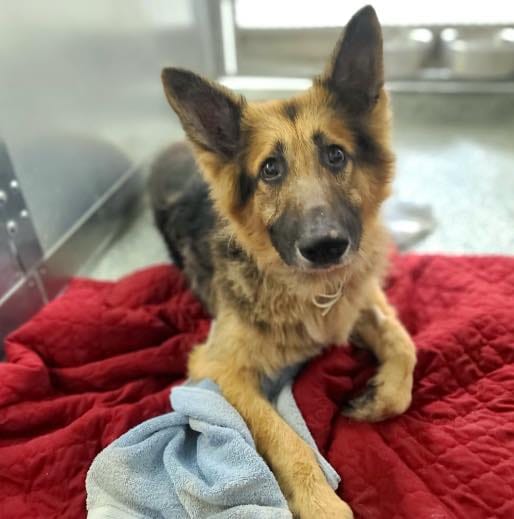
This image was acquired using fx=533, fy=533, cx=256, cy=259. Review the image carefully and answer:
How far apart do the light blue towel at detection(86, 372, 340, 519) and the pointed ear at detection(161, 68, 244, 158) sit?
3.15ft

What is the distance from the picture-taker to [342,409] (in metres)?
2.13

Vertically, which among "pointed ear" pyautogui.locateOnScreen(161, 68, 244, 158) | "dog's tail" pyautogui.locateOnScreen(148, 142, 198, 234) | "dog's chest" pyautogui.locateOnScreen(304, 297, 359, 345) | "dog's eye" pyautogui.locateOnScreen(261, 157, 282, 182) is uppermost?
"pointed ear" pyautogui.locateOnScreen(161, 68, 244, 158)

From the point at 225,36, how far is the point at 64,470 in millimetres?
4047

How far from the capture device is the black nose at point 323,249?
1.72 metres

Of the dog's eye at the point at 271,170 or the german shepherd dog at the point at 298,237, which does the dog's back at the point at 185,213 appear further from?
the dog's eye at the point at 271,170

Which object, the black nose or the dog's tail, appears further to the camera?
the dog's tail

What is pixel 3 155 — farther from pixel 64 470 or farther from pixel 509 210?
pixel 509 210

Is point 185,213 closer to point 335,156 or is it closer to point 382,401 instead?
point 335,156

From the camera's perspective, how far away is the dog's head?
1.82m

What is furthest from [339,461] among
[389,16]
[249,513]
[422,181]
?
[389,16]

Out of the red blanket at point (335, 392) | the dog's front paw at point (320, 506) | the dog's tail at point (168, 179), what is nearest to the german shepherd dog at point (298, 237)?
the dog's front paw at point (320, 506)

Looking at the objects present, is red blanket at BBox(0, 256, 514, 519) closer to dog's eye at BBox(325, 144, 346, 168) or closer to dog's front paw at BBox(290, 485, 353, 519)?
dog's front paw at BBox(290, 485, 353, 519)

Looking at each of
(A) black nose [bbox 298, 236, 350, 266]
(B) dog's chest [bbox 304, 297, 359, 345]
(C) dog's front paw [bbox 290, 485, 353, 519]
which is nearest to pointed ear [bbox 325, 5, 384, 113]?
(A) black nose [bbox 298, 236, 350, 266]

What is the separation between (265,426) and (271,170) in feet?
3.06
